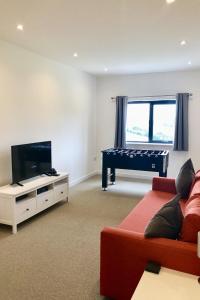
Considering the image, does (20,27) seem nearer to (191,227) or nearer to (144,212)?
(144,212)

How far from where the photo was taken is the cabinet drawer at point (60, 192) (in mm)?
4305

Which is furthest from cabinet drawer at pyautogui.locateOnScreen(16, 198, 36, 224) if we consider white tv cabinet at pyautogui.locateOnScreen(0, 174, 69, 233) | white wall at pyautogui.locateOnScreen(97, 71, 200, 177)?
white wall at pyautogui.locateOnScreen(97, 71, 200, 177)

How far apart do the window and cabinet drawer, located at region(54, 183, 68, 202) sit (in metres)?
2.71

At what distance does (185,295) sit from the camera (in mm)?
1429

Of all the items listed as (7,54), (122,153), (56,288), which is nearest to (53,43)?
(7,54)

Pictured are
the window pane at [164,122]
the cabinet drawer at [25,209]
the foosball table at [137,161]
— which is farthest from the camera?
the window pane at [164,122]

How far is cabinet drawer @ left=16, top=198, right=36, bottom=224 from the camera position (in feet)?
11.2

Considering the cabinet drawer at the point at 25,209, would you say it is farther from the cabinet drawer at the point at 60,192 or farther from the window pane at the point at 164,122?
the window pane at the point at 164,122

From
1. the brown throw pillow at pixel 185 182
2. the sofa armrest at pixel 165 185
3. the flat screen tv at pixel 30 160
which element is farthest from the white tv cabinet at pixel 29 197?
the brown throw pillow at pixel 185 182

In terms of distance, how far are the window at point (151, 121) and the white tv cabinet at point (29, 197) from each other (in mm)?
2762

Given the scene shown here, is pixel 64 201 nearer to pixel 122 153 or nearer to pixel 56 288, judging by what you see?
pixel 122 153

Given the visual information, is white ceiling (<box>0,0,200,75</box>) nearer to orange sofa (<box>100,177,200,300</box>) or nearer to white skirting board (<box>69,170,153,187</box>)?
orange sofa (<box>100,177,200,300</box>)

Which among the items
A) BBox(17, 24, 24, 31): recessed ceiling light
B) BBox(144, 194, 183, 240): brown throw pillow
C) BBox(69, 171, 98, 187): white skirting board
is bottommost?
BBox(69, 171, 98, 187): white skirting board

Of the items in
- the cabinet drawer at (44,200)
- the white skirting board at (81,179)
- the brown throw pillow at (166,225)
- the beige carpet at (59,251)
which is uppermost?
the brown throw pillow at (166,225)
